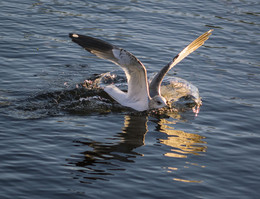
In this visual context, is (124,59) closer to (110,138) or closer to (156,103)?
(156,103)

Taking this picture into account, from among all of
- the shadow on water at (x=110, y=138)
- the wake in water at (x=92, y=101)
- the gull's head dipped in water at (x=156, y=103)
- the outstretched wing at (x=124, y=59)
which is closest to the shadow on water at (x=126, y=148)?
the shadow on water at (x=110, y=138)

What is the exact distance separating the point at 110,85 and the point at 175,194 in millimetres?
4673

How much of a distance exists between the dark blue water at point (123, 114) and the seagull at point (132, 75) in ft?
1.29

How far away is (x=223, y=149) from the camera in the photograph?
9250 mm

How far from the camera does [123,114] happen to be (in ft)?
35.3

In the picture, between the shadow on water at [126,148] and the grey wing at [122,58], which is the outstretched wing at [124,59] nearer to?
the grey wing at [122,58]

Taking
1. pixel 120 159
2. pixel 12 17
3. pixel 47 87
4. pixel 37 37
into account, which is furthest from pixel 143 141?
pixel 12 17

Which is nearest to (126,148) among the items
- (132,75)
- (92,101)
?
(132,75)

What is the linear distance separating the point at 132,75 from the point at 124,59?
61cm

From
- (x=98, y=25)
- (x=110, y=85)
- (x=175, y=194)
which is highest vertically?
(x=98, y=25)

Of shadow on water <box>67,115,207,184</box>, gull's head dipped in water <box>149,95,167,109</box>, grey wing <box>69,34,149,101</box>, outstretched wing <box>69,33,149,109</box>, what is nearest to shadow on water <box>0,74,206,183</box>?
shadow on water <box>67,115,207,184</box>

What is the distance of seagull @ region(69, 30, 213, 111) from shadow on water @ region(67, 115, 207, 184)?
0.48 metres

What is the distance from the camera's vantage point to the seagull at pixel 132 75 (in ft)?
33.5

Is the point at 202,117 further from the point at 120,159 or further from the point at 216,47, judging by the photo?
the point at 216,47
